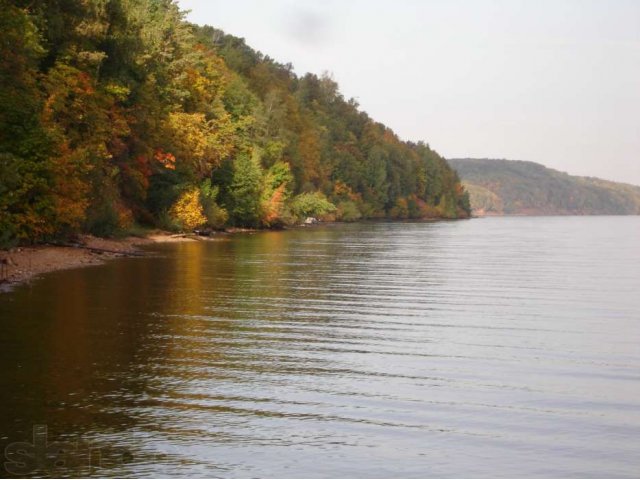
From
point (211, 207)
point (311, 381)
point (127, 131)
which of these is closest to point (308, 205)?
point (211, 207)

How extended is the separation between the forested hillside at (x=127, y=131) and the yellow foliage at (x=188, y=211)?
0.39 feet

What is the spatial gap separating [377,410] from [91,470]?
4.78 meters

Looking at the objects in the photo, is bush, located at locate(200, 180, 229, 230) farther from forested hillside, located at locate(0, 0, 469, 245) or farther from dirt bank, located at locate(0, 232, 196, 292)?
dirt bank, located at locate(0, 232, 196, 292)

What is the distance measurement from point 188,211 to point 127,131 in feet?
48.9

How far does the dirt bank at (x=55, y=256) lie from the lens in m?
30.0

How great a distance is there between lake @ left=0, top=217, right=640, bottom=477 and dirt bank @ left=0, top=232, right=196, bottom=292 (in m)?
1.49

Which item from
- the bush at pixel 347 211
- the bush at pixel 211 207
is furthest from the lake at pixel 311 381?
the bush at pixel 347 211

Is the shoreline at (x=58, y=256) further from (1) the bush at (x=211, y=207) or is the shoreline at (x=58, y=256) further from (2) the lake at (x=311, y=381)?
(1) the bush at (x=211, y=207)

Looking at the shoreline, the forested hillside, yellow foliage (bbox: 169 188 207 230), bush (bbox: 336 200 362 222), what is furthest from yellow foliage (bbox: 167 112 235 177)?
bush (bbox: 336 200 362 222)

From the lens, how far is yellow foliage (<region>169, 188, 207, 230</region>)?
61.8 meters

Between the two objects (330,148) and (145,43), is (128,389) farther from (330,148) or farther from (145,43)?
(330,148)

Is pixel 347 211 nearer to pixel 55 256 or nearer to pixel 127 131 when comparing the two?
pixel 127 131

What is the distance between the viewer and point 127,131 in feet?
159

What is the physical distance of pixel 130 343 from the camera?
1814cm
